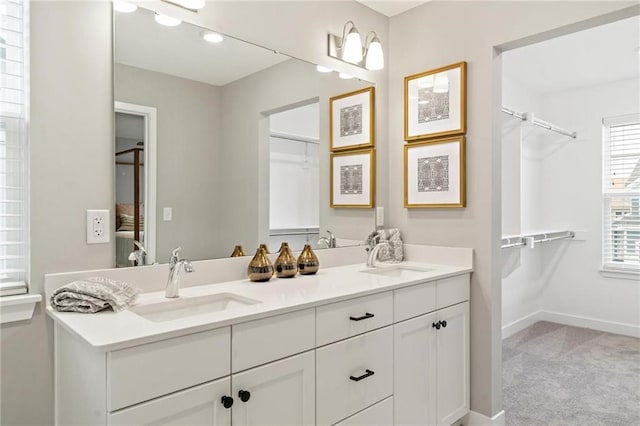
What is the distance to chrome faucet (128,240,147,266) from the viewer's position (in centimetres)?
171

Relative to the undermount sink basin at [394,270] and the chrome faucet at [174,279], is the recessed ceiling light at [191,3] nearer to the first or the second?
the chrome faucet at [174,279]

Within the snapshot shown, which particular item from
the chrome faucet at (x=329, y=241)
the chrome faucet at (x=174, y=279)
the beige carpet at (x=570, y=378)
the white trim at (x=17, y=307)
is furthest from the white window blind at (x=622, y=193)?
the white trim at (x=17, y=307)

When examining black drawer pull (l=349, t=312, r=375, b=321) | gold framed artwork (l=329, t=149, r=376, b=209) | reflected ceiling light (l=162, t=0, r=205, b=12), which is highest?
reflected ceiling light (l=162, t=0, r=205, b=12)

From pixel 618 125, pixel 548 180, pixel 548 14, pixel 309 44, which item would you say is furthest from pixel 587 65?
pixel 309 44

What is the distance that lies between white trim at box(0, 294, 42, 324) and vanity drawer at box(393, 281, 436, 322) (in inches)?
54.9

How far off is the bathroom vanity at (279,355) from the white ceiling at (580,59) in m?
2.16

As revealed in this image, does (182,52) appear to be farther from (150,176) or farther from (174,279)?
(174,279)

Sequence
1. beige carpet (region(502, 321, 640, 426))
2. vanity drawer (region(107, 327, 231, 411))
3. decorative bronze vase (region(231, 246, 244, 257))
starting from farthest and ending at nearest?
beige carpet (region(502, 321, 640, 426)) < decorative bronze vase (region(231, 246, 244, 257)) < vanity drawer (region(107, 327, 231, 411))

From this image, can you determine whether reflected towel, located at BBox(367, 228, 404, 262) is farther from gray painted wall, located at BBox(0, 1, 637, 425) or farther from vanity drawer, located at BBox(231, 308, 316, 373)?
vanity drawer, located at BBox(231, 308, 316, 373)

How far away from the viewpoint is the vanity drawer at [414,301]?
1922 millimetres

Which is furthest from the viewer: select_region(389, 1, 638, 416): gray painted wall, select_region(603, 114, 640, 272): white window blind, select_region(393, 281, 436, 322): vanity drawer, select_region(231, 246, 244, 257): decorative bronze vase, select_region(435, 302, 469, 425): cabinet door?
select_region(603, 114, 640, 272): white window blind

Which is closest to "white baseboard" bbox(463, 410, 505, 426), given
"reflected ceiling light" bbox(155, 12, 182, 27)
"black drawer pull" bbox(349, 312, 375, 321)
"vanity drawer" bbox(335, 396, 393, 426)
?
"vanity drawer" bbox(335, 396, 393, 426)

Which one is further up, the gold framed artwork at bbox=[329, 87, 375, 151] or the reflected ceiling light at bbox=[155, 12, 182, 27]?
the reflected ceiling light at bbox=[155, 12, 182, 27]

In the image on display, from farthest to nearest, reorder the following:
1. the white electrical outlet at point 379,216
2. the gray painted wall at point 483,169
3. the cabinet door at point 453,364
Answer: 1. the white electrical outlet at point 379,216
2. the gray painted wall at point 483,169
3. the cabinet door at point 453,364
